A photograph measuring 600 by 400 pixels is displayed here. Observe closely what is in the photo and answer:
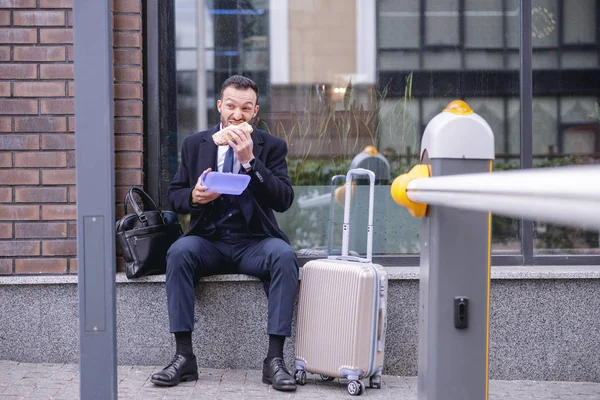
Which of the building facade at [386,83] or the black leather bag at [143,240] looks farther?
the building facade at [386,83]

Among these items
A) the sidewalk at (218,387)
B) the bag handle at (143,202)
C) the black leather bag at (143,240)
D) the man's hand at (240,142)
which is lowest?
the sidewalk at (218,387)

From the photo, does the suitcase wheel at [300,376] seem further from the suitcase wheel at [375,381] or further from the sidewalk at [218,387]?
the suitcase wheel at [375,381]

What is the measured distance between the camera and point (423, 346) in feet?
5.21

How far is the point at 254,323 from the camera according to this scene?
436cm

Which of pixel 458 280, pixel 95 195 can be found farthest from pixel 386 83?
pixel 458 280

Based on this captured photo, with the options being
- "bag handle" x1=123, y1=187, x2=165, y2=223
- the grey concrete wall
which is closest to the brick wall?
the grey concrete wall

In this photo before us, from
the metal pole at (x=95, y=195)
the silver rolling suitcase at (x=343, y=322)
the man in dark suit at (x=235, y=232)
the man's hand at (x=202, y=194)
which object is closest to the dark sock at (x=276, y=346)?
the man in dark suit at (x=235, y=232)

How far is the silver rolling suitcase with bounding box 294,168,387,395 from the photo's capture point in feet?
12.5

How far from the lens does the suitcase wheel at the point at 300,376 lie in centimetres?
398

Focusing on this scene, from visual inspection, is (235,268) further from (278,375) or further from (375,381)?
(375,381)

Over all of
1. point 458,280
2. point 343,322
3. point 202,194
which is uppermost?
point 202,194

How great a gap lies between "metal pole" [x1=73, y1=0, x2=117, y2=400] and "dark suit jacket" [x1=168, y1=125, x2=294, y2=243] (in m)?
2.07

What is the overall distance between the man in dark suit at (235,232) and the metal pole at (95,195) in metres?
1.91

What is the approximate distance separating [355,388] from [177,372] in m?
0.91
